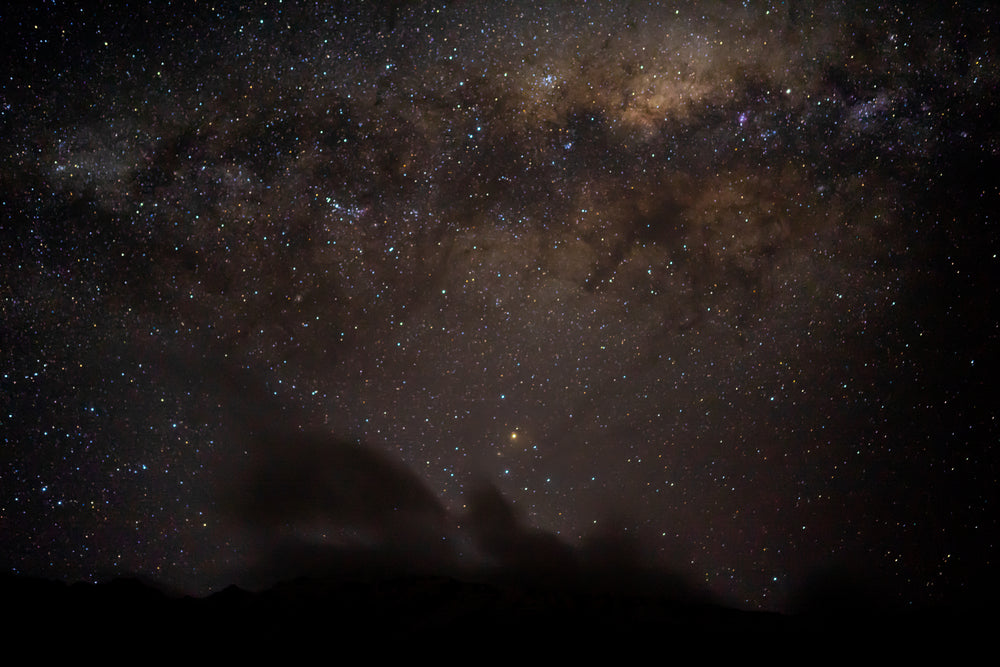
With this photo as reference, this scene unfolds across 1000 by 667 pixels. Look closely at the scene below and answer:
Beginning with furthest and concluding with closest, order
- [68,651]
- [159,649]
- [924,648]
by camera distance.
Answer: [924,648], [159,649], [68,651]

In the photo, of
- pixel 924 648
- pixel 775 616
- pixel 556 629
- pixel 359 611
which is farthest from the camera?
pixel 775 616

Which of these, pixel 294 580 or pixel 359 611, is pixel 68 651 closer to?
pixel 359 611

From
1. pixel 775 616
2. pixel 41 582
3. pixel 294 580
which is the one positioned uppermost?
A: pixel 41 582

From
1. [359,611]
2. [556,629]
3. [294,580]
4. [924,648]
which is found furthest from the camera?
[294,580]

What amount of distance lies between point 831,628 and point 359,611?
1509 centimetres

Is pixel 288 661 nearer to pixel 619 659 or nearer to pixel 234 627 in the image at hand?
pixel 234 627

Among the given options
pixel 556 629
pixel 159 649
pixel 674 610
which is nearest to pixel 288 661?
pixel 159 649

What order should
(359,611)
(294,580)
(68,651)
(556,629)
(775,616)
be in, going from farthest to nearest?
1. (294,580)
2. (775,616)
3. (359,611)
4. (556,629)
5. (68,651)

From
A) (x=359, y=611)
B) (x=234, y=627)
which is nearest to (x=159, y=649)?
(x=234, y=627)

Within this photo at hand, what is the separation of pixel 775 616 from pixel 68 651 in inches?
819

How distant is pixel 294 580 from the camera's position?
1934cm

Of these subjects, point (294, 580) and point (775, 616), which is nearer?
point (775, 616)

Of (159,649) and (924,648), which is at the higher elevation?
(159,649)

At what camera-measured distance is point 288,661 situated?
1086 centimetres
